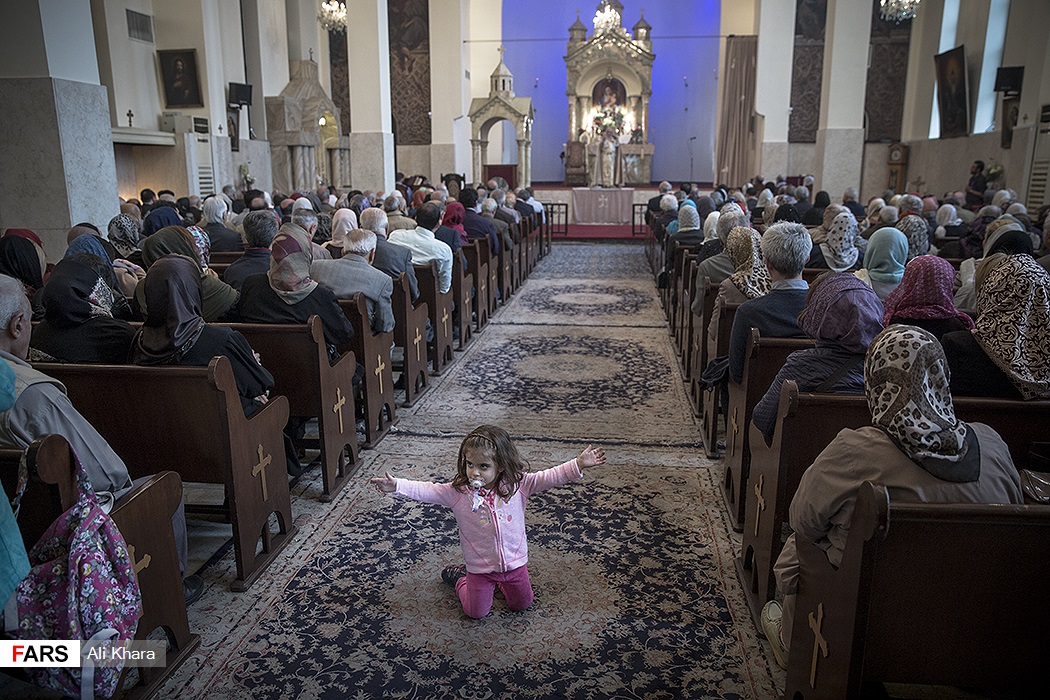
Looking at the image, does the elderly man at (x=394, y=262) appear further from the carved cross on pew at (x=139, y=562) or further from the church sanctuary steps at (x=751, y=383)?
the carved cross on pew at (x=139, y=562)

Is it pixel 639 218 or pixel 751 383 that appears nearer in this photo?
pixel 751 383

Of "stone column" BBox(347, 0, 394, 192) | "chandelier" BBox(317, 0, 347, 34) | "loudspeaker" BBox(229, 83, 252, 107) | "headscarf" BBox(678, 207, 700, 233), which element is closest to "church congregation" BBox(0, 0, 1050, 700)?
"headscarf" BBox(678, 207, 700, 233)

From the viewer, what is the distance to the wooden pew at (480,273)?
7090 mm

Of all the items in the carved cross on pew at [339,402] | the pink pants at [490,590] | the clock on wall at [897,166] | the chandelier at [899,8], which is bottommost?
the pink pants at [490,590]

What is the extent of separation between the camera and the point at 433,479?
3949mm

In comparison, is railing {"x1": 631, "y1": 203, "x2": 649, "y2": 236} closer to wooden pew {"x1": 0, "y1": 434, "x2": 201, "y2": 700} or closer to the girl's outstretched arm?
the girl's outstretched arm

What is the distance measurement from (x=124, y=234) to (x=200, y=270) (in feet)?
6.36

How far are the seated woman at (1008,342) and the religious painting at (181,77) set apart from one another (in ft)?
41.8

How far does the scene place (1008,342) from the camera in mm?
→ 2662

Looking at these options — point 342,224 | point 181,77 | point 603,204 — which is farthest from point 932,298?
point 603,204

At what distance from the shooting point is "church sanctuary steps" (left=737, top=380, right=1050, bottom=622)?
2467mm

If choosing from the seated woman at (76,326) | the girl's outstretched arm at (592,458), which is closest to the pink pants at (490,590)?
the girl's outstretched arm at (592,458)

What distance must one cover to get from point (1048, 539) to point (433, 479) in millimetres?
2811

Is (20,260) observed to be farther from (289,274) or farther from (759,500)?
(759,500)
